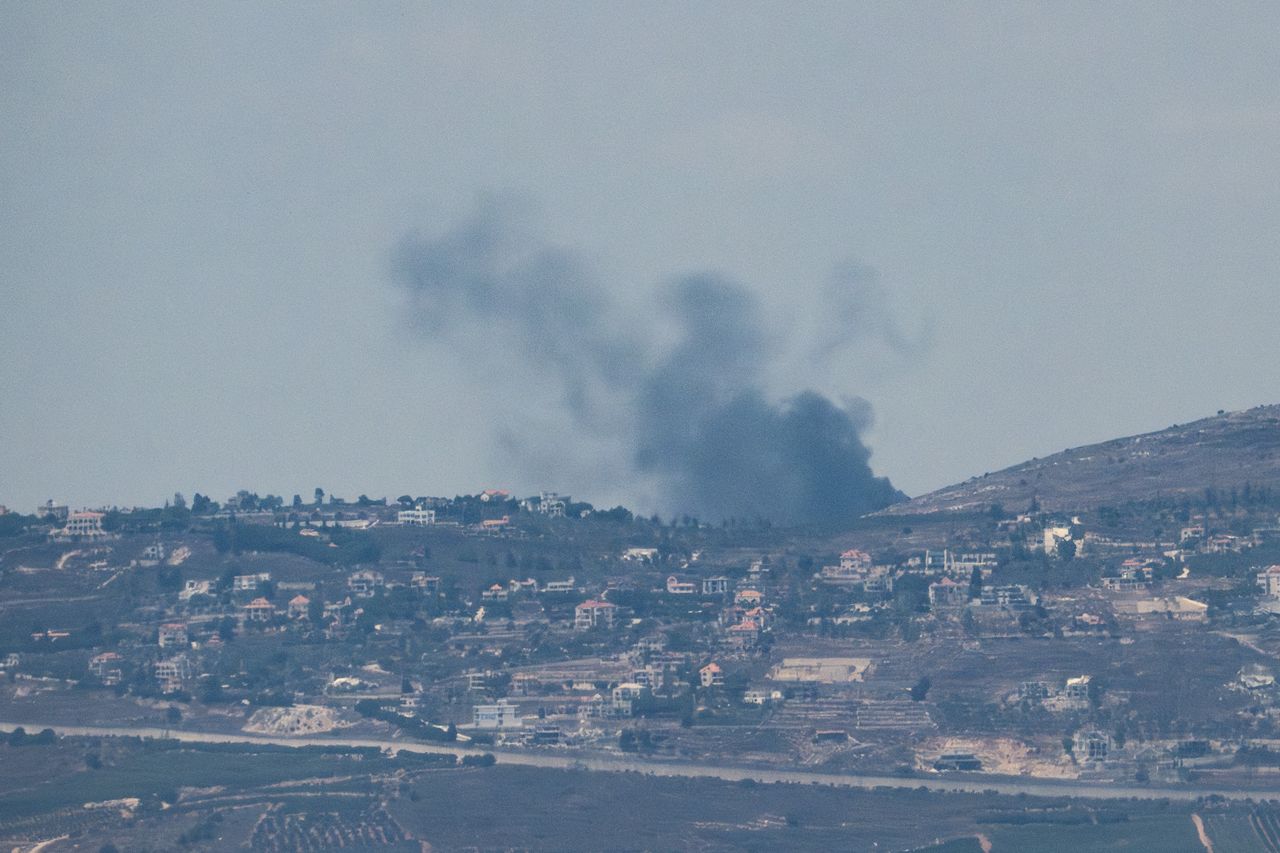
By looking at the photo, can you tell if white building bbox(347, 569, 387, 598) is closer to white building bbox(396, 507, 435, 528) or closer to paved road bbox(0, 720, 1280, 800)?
white building bbox(396, 507, 435, 528)

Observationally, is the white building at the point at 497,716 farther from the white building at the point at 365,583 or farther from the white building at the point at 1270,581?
the white building at the point at 1270,581

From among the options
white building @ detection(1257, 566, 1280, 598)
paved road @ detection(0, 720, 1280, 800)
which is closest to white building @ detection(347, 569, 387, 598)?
paved road @ detection(0, 720, 1280, 800)

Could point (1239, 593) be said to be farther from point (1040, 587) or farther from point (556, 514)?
point (556, 514)

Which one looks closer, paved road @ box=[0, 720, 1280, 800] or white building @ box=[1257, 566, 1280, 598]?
paved road @ box=[0, 720, 1280, 800]

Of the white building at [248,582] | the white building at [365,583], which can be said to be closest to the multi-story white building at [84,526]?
the white building at [248,582]

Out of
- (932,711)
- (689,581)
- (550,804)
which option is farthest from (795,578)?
(550,804)

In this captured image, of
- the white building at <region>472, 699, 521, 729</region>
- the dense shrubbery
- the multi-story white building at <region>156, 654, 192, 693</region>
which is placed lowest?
the white building at <region>472, 699, 521, 729</region>
